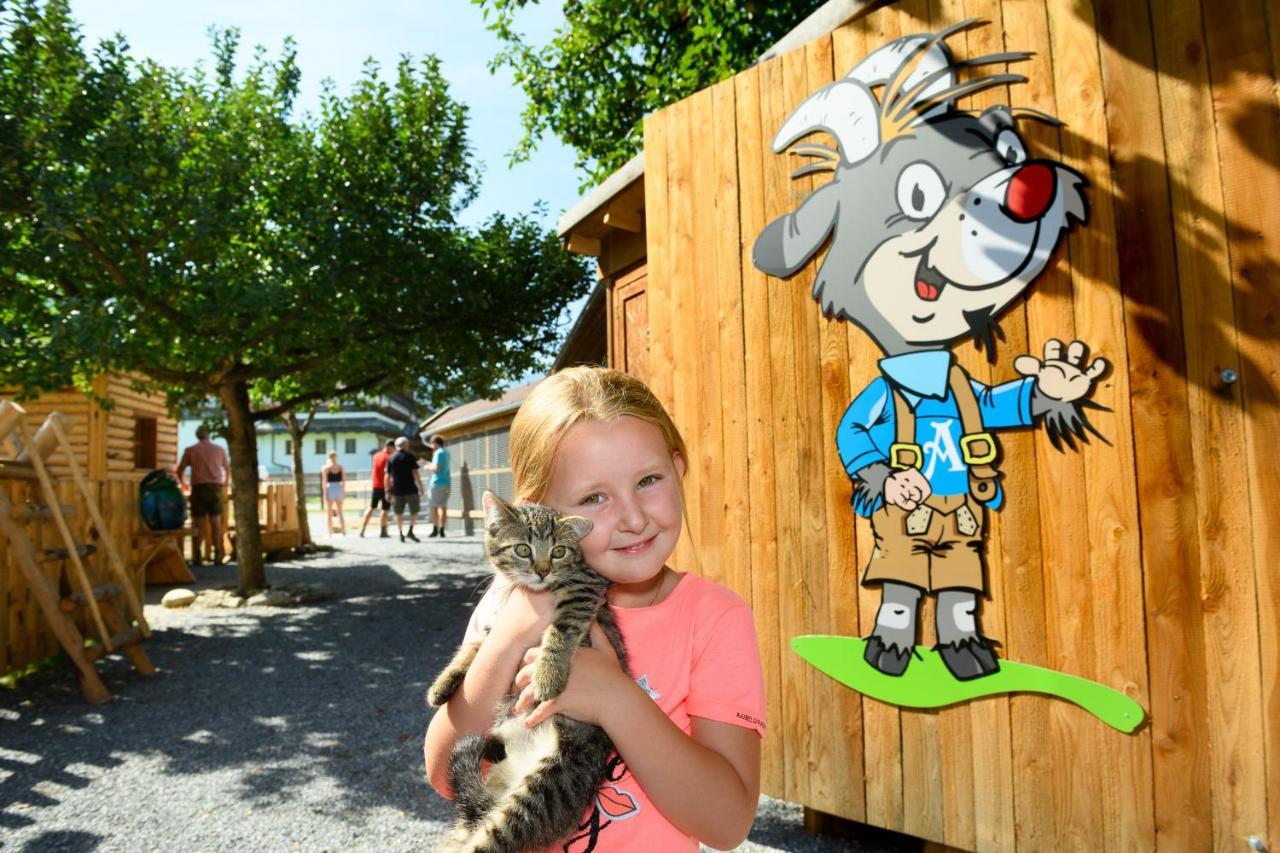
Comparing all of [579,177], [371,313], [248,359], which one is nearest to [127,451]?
[248,359]

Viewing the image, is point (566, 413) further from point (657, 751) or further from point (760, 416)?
point (760, 416)

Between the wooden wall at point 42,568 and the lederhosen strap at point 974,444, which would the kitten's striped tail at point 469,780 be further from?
the wooden wall at point 42,568

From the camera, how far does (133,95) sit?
8.73 m

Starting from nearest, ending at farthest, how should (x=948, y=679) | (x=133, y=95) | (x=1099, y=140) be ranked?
(x=1099, y=140) < (x=948, y=679) < (x=133, y=95)

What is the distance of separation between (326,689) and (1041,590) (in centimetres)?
643

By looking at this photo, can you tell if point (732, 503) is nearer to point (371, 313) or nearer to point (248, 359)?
point (371, 313)

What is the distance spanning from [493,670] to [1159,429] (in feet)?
8.62

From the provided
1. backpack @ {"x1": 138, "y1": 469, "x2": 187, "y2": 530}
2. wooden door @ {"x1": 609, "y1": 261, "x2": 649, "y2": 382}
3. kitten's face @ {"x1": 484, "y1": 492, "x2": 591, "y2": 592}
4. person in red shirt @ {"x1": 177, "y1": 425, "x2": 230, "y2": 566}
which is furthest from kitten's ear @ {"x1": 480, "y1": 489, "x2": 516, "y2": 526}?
person in red shirt @ {"x1": 177, "y1": 425, "x2": 230, "y2": 566}

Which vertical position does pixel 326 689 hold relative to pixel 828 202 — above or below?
below

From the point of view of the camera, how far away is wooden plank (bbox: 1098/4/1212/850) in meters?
2.77

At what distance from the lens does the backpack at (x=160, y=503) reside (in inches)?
484

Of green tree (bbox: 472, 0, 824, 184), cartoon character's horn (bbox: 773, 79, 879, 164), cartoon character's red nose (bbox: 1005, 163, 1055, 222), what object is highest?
green tree (bbox: 472, 0, 824, 184)

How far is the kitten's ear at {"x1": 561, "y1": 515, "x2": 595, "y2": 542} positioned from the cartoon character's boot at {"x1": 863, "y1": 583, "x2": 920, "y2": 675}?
2258 millimetres

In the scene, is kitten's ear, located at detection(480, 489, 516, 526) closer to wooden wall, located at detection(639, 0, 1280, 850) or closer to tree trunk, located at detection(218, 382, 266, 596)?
wooden wall, located at detection(639, 0, 1280, 850)
